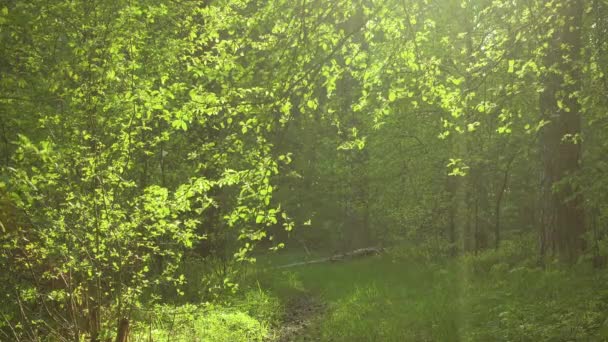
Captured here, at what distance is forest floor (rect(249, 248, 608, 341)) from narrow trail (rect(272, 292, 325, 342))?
2 centimetres

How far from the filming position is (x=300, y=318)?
12.6 metres

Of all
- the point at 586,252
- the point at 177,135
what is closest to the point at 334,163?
the point at 177,135

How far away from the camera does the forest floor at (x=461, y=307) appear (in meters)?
7.26

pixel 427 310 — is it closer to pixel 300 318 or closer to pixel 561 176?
pixel 300 318

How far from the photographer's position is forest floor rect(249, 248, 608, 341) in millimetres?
7262

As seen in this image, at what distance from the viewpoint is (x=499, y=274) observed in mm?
11953

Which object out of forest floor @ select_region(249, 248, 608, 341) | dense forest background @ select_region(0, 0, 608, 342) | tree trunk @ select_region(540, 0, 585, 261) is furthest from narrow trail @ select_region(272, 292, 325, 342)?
tree trunk @ select_region(540, 0, 585, 261)

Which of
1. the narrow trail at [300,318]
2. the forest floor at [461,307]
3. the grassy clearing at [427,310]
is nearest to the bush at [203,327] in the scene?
the grassy clearing at [427,310]

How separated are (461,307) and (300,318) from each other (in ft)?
14.7

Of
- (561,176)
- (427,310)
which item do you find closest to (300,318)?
(427,310)

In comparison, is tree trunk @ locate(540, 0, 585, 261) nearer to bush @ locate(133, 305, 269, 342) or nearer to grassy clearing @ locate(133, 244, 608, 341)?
grassy clearing @ locate(133, 244, 608, 341)

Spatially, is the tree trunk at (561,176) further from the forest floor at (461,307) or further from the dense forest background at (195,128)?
the forest floor at (461,307)

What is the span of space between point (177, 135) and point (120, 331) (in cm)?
593

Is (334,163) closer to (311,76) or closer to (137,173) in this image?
(137,173)
